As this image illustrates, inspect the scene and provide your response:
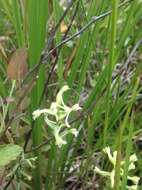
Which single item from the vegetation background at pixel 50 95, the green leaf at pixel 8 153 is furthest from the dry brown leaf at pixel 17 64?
the green leaf at pixel 8 153

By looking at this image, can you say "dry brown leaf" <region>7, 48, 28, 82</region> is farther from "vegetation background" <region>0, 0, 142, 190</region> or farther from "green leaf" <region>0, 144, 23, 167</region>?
"green leaf" <region>0, 144, 23, 167</region>

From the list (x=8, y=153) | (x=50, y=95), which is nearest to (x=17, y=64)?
(x=8, y=153)

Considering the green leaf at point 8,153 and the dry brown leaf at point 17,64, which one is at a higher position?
the dry brown leaf at point 17,64

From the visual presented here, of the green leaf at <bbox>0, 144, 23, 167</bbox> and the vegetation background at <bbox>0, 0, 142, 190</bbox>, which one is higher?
the vegetation background at <bbox>0, 0, 142, 190</bbox>

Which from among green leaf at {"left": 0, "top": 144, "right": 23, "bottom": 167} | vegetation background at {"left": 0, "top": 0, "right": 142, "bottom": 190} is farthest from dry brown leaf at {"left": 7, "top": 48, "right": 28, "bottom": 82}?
green leaf at {"left": 0, "top": 144, "right": 23, "bottom": 167}

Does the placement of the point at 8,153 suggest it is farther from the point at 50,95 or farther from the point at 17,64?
the point at 50,95

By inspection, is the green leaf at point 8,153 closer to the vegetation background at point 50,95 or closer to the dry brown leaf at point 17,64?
the vegetation background at point 50,95

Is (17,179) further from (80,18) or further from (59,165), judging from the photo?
(80,18)

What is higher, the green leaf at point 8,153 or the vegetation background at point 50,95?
the vegetation background at point 50,95
